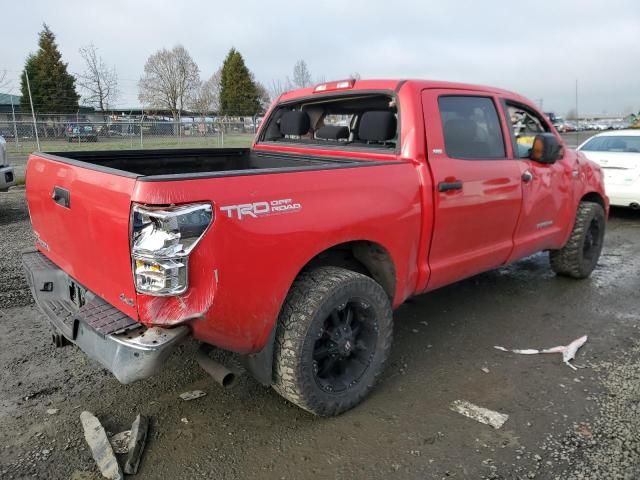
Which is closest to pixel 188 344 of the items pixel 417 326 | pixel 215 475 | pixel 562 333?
pixel 215 475

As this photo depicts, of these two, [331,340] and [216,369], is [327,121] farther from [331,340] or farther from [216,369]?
[216,369]

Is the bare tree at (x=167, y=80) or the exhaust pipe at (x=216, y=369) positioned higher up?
the bare tree at (x=167, y=80)

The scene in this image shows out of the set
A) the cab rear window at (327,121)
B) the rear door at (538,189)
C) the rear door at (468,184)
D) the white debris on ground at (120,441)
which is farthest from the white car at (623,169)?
the white debris on ground at (120,441)

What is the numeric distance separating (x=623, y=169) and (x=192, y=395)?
8.00 metres

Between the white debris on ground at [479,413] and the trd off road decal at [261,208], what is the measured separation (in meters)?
1.56

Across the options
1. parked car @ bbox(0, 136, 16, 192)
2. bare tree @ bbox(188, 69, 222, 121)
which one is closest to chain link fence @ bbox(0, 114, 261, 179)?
parked car @ bbox(0, 136, 16, 192)

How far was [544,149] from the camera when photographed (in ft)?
13.7

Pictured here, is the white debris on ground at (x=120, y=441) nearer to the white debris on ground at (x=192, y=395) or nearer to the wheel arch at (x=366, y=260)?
Answer: the white debris on ground at (x=192, y=395)

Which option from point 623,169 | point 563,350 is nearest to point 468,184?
point 563,350

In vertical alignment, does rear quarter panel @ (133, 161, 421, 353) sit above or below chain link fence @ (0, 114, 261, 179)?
below

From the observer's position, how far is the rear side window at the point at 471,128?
11.8ft

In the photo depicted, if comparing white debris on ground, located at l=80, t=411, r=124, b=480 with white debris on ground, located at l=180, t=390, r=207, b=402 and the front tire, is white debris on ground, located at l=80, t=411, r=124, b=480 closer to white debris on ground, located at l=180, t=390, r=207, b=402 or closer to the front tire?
white debris on ground, located at l=180, t=390, r=207, b=402

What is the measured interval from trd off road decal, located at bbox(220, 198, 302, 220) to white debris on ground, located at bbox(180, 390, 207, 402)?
4.62 feet

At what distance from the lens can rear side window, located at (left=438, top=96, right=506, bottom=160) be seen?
11.8ft
